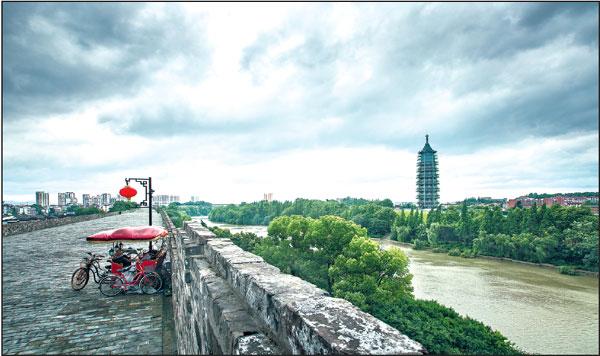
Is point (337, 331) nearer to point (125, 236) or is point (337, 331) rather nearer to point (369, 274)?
point (125, 236)

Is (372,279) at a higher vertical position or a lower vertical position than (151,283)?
lower

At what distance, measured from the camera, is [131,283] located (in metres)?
7.24

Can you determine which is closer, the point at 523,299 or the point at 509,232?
the point at 523,299

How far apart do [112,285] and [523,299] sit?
30.1 m

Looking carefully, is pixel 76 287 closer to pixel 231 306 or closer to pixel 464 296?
pixel 231 306

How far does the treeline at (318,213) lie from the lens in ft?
234

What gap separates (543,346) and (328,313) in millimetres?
21914

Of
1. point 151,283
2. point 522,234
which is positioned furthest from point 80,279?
point 522,234

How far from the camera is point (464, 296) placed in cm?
2605

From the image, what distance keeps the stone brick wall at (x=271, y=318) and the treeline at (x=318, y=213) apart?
66.4 meters

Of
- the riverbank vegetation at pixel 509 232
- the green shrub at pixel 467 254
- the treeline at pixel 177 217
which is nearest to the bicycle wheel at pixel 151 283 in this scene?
the treeline at pixel 177 217

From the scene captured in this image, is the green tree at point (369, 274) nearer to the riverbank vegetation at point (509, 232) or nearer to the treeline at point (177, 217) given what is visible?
the treeline at point (177, 217)

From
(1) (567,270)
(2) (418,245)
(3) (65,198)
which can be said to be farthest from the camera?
(3) (65,198)

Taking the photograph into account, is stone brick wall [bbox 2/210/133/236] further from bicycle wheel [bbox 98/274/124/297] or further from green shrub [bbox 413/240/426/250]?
green shrub [bbox 413/240/426/250]
